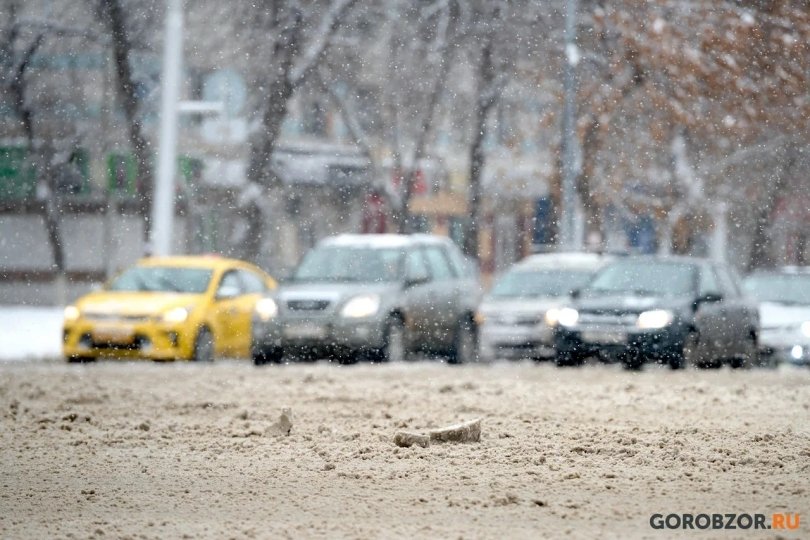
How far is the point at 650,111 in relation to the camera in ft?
99.9

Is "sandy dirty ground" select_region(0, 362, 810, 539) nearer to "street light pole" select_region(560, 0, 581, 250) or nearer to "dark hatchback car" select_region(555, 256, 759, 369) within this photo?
"dark hatchback car" select_region(555, 256, 759, 369)

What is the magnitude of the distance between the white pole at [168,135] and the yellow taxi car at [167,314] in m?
4.74

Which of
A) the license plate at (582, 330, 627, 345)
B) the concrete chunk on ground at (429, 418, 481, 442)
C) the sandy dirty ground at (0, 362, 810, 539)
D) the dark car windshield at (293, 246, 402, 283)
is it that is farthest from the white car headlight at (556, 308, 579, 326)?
the concrete chunk on ground at (429, 418, 481, 442)

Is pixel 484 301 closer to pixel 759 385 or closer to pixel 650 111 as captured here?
pixel 759 385

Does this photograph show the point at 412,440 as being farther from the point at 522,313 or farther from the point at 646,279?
the point at 522,313

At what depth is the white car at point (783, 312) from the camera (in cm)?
2027

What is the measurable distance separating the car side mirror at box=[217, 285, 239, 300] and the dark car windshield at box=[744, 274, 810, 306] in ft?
20.8

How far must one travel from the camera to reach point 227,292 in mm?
20156

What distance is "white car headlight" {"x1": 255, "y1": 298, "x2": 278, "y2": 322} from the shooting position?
1891cm

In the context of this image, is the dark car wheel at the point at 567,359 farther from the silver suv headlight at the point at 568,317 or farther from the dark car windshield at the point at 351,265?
the dark car windshield at the point at 351,265

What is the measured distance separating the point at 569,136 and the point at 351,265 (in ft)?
34.2

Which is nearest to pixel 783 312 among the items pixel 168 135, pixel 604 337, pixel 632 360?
pixel 632 360

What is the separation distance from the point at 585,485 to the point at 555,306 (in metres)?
12.6

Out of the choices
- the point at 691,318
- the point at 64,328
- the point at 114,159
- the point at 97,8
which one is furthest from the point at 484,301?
the point at 114,159
